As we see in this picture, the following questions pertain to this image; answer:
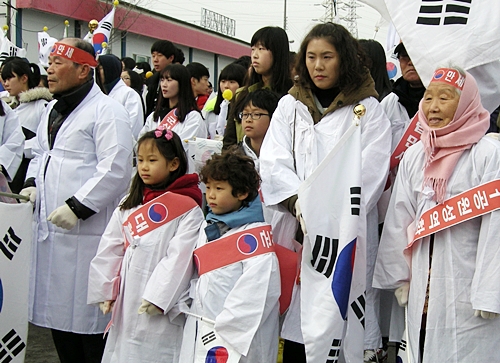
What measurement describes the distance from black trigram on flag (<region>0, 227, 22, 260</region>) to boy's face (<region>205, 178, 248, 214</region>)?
1357mm

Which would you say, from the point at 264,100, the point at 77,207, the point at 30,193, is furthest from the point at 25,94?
the point at 264,100

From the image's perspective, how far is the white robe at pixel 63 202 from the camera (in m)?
4.24

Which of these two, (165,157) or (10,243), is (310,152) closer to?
(165,157)

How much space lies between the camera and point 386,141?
11.7 ft

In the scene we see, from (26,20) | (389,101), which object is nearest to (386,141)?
(389,101)

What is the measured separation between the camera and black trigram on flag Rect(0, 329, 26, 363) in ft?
12.8

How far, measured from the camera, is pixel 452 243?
10.3 ft

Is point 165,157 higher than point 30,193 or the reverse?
higher

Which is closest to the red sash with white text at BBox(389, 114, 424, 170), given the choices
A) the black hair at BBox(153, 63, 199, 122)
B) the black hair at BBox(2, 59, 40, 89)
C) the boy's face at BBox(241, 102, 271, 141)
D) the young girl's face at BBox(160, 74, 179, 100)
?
the boy's face at BBox(241, 102, 271, 141)

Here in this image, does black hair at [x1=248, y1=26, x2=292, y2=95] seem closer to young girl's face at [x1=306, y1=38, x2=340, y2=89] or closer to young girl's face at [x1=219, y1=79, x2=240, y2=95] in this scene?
young girl's face at [x1=306, y1=38, x2=340, y2=89]

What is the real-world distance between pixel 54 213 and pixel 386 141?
2.09 meters

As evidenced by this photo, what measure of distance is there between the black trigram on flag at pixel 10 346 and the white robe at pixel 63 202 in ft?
1.00

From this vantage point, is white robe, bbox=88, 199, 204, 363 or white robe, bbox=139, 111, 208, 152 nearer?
white robe, bbox=88, 199, 204, 363

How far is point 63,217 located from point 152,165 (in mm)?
716
